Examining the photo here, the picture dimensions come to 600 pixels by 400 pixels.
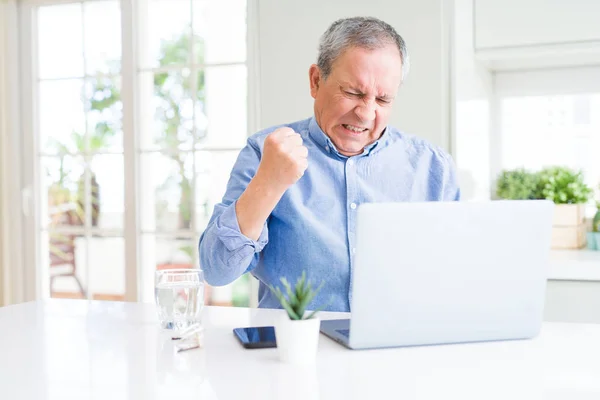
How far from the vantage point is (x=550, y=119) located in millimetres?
3299

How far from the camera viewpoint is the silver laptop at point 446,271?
117cm

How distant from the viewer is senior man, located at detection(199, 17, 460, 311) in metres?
1.72

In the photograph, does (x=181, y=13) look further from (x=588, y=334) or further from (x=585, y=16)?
(x=588, y=334)

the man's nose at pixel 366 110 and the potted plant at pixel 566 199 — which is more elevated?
the man's nose at pixel 366 110

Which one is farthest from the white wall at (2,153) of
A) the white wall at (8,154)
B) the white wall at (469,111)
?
the white wall at (469,111)

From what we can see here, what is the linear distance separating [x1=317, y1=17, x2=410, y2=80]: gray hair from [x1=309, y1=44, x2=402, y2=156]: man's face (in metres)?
0.01

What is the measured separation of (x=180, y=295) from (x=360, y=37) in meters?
0.77

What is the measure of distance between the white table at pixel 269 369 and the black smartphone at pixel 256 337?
0.06 feet

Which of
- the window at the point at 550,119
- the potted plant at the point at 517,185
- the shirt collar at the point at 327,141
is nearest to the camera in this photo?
the shirt collar at the point at 327,141

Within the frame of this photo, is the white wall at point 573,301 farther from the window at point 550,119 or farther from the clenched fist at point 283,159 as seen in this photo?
the clenched fist at point 283,159

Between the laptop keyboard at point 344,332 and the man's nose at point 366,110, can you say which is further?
the man's nose at point 366,110

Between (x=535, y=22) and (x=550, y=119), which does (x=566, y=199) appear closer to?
(x=550, y=119)

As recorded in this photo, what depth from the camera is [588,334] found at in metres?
1.35

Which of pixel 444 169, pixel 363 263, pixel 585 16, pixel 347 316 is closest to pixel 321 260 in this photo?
pixel 347 316
